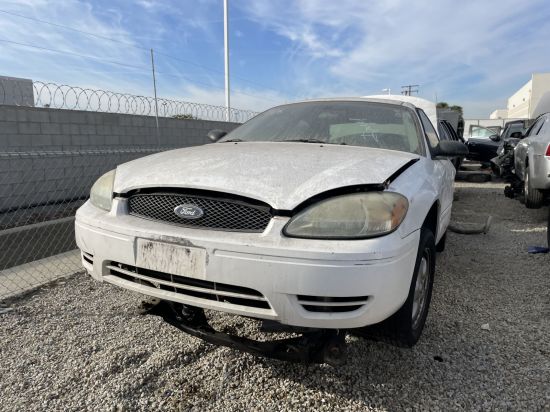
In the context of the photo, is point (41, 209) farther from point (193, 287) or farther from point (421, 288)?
point (421, 288)

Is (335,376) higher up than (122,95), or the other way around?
(122,95)

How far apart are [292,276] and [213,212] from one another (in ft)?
1.61

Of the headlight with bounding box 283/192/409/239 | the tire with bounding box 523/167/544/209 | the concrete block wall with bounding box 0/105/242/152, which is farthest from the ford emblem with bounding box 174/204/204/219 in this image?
the tire with bounding box 523/167/544/209

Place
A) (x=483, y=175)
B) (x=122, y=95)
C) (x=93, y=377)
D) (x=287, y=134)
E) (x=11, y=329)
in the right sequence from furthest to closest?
(x=483, y=175) → (x=122, y=95) → (x=287, y=134) → (x=11, y=329) → (x=93, y=377)

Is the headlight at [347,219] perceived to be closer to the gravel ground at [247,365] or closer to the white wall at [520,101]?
the gravel ground at [247,365]

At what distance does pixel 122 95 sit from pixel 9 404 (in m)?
5.54

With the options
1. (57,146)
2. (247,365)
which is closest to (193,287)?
(247,365)

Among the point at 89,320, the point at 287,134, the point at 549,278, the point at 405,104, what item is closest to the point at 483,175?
the point at 549,278

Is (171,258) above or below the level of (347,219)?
below

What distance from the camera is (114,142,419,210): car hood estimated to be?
1.86 meters

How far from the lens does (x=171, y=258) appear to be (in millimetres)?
1865

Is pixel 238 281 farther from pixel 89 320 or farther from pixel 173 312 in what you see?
pixel 89 320

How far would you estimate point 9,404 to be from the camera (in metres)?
2.05

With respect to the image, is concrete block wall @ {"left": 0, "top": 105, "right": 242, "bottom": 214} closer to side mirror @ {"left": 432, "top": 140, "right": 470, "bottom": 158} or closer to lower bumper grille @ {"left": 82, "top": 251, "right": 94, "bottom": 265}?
lower bumper grille @ {"left": 82, "top": 251, "right": 94, "bottom": 265}
